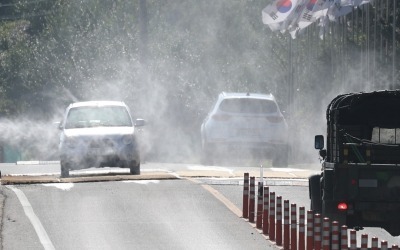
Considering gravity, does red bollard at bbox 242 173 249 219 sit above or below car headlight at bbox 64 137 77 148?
below

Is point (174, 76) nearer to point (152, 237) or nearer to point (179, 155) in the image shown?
point (179, 155)

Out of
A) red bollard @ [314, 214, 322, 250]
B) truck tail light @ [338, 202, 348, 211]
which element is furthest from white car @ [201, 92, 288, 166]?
red bollard @ [314, 214, 322, 250]

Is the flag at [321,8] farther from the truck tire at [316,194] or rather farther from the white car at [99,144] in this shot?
the truck tire at [316,194]

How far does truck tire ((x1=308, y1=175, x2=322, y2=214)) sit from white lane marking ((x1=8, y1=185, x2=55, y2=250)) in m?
3.48

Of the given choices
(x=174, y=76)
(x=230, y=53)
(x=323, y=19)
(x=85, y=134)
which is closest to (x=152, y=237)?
(x=85, y=134)

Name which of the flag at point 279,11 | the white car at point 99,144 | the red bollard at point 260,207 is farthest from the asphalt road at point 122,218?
the flag at point 279,11

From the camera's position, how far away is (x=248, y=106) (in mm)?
38000

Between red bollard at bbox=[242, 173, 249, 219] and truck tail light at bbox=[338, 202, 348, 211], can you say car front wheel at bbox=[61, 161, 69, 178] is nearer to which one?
red bollard at bbox=[242, 173, 249, 219]

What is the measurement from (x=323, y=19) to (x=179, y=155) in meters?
13.3

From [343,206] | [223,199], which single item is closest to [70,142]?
[223,199]

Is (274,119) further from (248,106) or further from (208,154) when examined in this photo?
(208,154)

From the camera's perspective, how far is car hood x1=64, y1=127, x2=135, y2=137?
32125 millimetres

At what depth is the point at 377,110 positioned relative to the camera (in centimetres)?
1997

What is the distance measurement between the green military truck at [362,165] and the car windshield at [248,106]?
17.7 m
